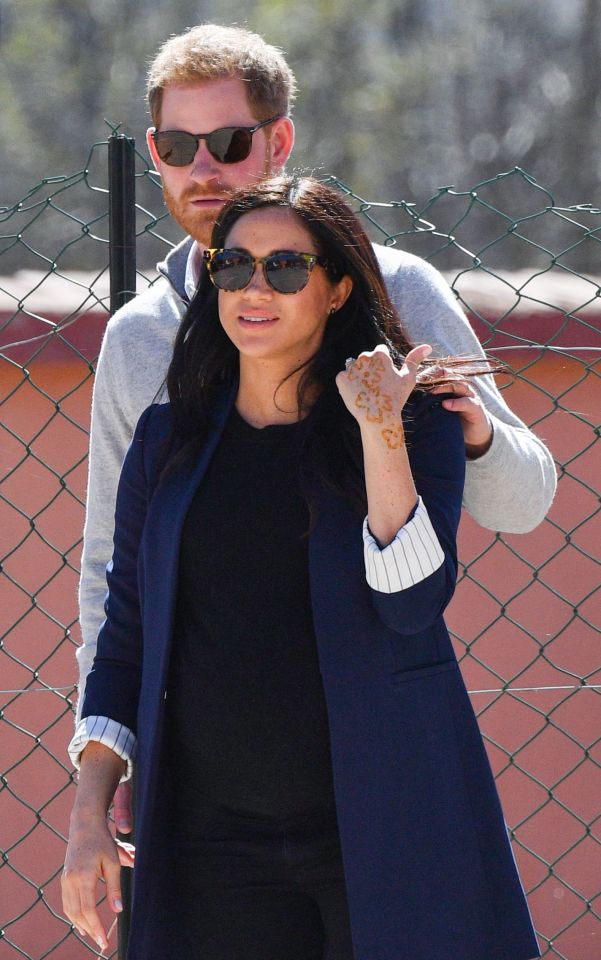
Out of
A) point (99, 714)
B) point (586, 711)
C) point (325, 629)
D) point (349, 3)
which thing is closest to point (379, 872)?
point (325, 629)

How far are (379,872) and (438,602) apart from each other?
338mm

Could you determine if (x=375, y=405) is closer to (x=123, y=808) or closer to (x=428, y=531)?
(x=428, y=531)

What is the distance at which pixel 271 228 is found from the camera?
1.67 meters

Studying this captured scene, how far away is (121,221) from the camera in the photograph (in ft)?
7.47

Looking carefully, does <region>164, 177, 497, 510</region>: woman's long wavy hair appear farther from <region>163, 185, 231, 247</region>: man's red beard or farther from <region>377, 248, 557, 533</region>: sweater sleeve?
<region>163, 185, 231, 247</region>: man's red beard

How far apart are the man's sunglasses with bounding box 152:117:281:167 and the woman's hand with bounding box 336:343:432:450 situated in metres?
0.65

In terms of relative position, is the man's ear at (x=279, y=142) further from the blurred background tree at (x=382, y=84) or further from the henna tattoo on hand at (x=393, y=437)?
the blurred background tree at (x=382, y=84)

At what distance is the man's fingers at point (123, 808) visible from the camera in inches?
75.0

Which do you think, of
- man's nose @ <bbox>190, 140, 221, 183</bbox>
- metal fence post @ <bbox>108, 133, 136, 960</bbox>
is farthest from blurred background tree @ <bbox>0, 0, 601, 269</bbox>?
man's nose @ <bbox>190, 140, 221, 183</bbox>

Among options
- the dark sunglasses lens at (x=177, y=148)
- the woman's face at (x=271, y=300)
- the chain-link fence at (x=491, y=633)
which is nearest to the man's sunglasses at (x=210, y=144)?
the dark sunglasses lens at (x=177, y=148)

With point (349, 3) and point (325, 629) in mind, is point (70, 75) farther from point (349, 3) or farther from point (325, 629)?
point (325, 629)

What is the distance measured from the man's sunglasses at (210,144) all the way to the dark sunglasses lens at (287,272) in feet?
1.46

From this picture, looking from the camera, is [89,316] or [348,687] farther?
[89,316]

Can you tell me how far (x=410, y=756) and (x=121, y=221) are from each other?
3.94 ft
